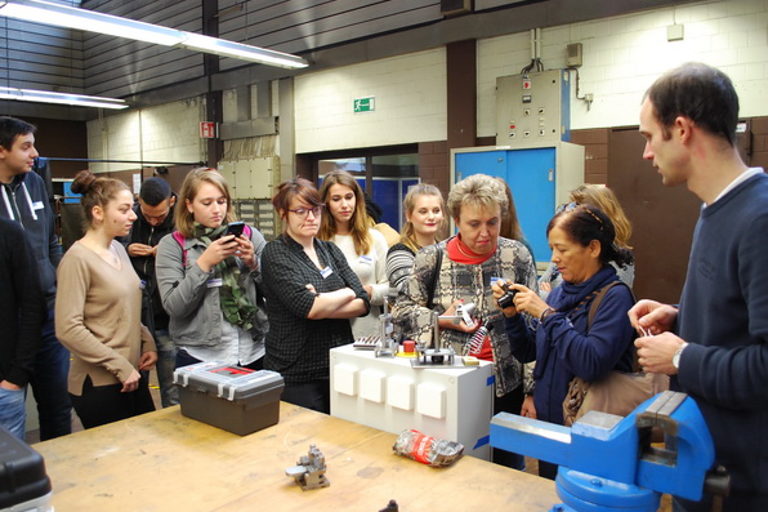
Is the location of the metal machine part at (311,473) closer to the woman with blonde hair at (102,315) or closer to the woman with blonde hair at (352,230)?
the woman with blonde hair at (102,315)

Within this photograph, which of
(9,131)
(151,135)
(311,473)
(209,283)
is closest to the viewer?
(311,473)

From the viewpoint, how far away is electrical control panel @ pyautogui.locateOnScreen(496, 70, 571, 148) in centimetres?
421

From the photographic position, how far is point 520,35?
4566mm

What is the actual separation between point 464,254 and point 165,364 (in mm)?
1387

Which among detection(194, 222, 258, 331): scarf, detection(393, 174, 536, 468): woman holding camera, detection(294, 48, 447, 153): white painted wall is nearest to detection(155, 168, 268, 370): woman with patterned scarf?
detection(194, 222, 258, 331): scarf

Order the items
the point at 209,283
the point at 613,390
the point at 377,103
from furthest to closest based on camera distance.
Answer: the point at 377,103 → the point at 209,283 → the point at 613,390

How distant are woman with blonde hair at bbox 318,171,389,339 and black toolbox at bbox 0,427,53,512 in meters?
1.63

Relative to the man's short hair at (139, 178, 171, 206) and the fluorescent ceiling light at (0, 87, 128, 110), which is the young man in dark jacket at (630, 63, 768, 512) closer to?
the man's short hair at (139, 178, 171, 206)

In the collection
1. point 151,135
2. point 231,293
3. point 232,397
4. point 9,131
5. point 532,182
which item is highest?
point 151,135

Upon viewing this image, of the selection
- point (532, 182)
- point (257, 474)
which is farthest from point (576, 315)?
point (532, 182)

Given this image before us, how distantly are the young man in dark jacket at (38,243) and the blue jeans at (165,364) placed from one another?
0.37 m

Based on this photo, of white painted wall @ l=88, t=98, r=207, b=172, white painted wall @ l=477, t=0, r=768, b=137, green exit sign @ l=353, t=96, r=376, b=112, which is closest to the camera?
white painted wall @ l=477, t=0, r=768, b=137

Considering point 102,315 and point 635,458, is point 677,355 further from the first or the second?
point 102,315

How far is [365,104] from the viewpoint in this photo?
5.74 metres
